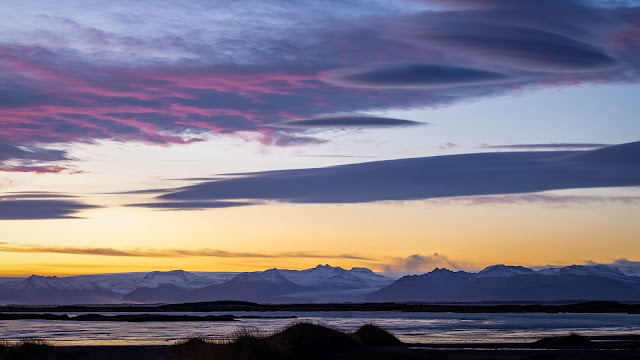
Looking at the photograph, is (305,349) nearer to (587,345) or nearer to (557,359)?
(557,359)

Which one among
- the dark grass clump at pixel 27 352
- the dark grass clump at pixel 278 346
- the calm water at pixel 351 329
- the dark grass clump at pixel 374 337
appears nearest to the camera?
the dark grass clump at pixel 278 346

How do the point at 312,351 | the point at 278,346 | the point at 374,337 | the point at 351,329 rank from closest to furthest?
Answer: the point at 278,346, the point at 312,351, the point at 374,337, the point at 351,329

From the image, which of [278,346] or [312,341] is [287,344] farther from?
[278,346]

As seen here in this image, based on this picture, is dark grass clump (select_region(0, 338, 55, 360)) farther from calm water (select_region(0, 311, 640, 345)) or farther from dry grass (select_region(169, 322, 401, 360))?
calm water (select_region(0, 311, 640, 345))

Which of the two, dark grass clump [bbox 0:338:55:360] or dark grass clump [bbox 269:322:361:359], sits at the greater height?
dark grass clump [bbox 269:322:361:359]

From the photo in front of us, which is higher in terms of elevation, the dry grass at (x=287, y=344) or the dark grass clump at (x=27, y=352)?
the dry grass at (x=287, y=344)

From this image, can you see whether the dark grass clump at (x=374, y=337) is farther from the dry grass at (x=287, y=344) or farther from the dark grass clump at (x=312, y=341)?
the dark grass clump at (x=312, y=341)

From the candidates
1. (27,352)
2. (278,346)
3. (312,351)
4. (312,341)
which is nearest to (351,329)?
(27,352)

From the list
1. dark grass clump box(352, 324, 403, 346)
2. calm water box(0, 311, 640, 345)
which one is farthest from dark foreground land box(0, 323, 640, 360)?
calm water box(0, 311, 640, 345)

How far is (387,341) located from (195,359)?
17.2 m

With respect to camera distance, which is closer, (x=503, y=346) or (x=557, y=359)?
(x=557, y=359)

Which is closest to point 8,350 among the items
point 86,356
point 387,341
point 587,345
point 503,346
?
point 86,356

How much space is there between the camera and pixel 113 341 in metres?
65.1

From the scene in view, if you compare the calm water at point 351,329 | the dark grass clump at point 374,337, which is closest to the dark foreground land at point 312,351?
the dark grass clump at point 374,337
